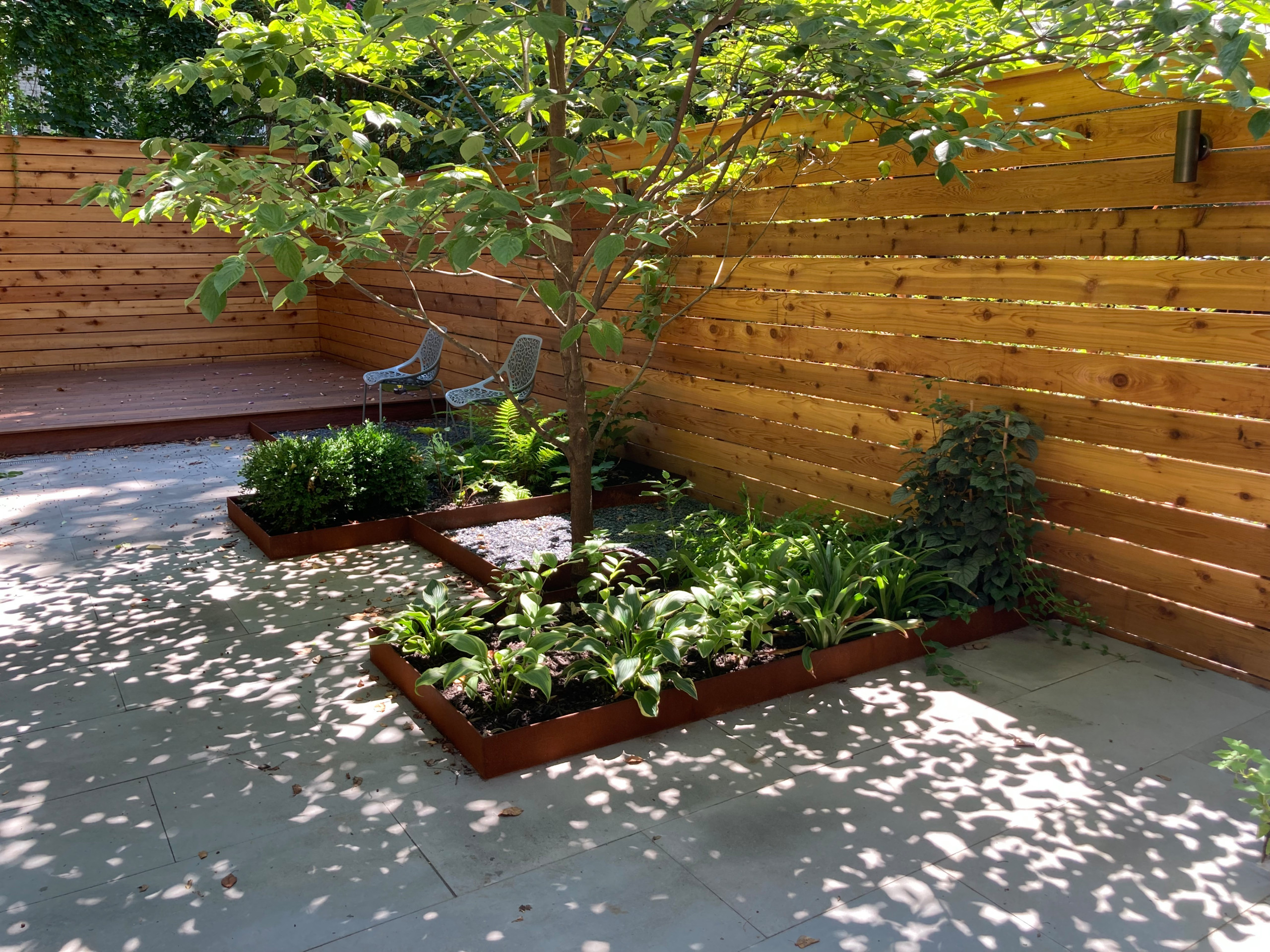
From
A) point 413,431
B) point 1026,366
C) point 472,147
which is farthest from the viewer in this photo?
point 413,431

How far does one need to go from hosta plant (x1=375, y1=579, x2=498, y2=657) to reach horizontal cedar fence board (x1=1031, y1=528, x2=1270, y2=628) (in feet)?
7.38

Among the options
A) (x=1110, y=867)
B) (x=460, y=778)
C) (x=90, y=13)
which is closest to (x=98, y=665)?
(x=460, y=778)

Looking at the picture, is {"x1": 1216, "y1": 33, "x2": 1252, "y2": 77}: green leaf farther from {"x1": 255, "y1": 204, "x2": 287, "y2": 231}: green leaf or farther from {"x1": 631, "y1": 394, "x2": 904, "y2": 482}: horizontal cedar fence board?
{"x1": 631, "y1": 394, "x2": 904, "y2": 482}: horizontal cedar fence board

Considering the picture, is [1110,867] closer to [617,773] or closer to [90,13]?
[617,773]

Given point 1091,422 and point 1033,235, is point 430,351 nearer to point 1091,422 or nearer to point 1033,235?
point 1033,235

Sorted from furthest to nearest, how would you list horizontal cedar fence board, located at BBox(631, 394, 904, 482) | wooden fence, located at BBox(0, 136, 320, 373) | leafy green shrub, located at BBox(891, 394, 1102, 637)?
wooden fence, located at BBox(0, 136, 320, 373) < horizontal cedar fence board, located at BBox(631, 394, 904, 482) < leafy green shrub, located at BBox(891, 394, 1102, 637)

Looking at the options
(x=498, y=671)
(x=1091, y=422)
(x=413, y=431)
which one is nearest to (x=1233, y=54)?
(x=1091, y=422)

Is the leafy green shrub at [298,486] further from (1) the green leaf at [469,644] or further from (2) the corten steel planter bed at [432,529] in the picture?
(1) the green leaf at [469,644]

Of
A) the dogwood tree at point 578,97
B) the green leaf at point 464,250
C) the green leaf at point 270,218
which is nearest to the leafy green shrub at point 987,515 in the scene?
the dogwood tree at point 578,97

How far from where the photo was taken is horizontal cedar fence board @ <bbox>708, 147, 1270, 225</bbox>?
321 centimetres

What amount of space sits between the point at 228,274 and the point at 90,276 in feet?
33.2

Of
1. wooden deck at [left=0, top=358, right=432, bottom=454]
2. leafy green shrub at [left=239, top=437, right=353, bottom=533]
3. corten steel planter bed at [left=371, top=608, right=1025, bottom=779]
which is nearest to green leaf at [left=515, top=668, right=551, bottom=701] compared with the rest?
corten steel planter bed at [left=371, top=608, right=1025, bottom=779]

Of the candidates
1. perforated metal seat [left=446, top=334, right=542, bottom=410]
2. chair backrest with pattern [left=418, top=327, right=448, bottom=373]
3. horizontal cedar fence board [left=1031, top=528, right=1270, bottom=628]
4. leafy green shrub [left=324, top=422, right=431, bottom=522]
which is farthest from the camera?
chair backrest with pattern [left=418, top=327, right=448, bottom=373]

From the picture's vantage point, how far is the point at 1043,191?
375cm
